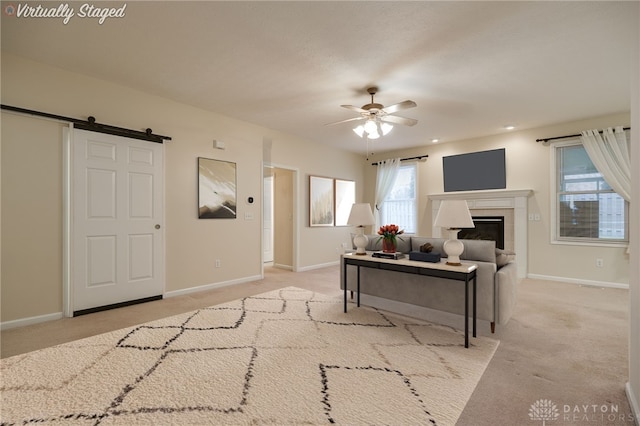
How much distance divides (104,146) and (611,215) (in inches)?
280

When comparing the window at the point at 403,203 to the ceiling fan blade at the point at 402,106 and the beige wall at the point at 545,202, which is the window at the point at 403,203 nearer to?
the beige wall at the point at 545,202

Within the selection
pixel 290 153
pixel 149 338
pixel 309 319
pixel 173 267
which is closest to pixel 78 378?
pixel 149 338

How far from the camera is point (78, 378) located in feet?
6.61

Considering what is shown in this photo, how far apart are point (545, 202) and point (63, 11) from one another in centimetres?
664

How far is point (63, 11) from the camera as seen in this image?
2.36 m

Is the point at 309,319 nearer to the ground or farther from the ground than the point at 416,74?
nearer to the ground

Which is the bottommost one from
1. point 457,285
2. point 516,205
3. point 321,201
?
point 457,285

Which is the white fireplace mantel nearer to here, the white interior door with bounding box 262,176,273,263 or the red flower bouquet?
the red flower bouquet

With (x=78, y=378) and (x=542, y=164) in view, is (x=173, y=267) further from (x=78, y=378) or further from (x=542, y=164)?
(x=542, y=164)

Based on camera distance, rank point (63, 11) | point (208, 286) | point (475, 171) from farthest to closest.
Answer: point (475, 171), point (208, 286), point (63, 11)

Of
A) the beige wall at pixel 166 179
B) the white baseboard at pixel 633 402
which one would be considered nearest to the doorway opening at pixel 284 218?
the beige wall at pixel 166 179

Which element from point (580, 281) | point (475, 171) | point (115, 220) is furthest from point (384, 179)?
point (115, 220)

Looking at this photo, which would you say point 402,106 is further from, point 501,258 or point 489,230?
point 489,230

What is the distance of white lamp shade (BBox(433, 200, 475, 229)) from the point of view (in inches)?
106
